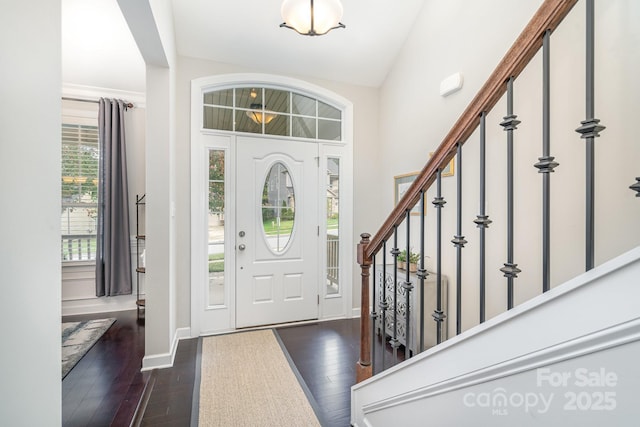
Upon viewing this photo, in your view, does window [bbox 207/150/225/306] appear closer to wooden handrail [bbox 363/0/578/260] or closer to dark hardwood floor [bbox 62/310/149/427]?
dark hardwood floor [bbox 62/310/149/427]

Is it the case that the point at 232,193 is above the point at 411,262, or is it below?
above

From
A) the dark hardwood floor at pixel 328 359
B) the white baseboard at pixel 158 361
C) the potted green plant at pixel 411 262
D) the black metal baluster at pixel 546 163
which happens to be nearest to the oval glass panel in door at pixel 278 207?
the dark hardwood floor at pixel 328 359

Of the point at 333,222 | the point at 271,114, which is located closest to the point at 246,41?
the point at 271,114

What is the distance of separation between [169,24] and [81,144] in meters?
2.16

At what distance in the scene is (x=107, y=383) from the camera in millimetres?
2293

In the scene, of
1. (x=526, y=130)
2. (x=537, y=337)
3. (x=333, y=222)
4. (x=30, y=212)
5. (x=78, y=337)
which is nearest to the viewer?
(x=30, y=212)

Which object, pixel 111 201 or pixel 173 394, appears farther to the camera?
pixel 111 201

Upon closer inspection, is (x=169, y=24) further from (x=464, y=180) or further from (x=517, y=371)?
(x=517, y=371)

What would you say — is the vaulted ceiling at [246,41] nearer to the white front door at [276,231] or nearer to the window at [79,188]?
the window at [79,188]

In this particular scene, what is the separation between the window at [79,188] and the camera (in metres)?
3.72

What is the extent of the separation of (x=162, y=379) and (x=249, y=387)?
684 mm

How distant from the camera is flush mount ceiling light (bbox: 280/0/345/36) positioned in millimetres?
2070

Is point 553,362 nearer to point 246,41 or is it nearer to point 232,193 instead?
point 232,193

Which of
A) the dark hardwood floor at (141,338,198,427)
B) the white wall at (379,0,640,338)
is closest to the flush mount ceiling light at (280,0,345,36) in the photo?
the white wall at (379,0,640,338)
